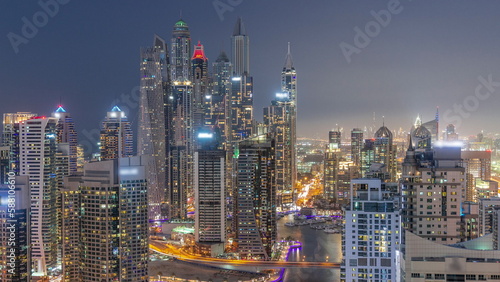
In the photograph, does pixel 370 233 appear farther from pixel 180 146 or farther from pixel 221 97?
pixel 221 97

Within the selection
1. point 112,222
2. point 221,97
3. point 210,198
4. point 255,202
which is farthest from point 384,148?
point 112,222

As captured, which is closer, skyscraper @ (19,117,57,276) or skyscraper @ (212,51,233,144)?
skyscraper @ (19,117,57,276)

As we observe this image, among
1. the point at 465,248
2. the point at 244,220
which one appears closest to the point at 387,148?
the point at 244,220

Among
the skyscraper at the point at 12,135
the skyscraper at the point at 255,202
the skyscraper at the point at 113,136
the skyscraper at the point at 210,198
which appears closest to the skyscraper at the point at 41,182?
the skyscraper at the point at 12,135

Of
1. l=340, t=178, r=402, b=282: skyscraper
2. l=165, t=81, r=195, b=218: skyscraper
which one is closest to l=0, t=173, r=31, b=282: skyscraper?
l=340, t=178, r=402, b=282: skyscraper

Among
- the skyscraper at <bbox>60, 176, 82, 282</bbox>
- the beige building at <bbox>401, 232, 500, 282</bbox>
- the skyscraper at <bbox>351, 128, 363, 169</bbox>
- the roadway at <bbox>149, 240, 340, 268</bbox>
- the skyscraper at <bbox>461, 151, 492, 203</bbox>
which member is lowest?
the roadway at <bbox>149, 240, 340, 268</bbox>

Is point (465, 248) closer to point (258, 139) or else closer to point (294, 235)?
point (258, 139)

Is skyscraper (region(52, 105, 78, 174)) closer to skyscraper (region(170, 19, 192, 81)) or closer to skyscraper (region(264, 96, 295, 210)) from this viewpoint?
skyscraper (region(170, 19, 192, 81))
